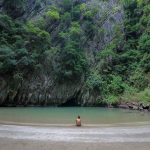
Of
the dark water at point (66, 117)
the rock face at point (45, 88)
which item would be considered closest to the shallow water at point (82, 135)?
the dark water at point (66, 117)

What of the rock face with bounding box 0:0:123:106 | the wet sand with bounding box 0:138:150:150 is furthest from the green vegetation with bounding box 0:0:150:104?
the wet sand with bounding box 0:138:150:150

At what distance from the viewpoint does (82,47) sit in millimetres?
41406

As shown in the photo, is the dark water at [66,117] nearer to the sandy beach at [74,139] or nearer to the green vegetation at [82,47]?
the sandy beach at [74,139]

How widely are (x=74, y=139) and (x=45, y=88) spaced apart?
2392 cm

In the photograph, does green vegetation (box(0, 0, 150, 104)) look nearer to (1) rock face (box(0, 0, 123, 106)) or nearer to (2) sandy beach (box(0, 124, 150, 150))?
(1) rock face (box(0, 0, 123, 106))

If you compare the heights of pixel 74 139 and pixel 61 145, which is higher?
pixel 74 139

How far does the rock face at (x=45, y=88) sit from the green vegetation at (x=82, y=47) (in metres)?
0.58

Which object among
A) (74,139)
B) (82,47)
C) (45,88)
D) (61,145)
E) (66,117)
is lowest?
(61,145)

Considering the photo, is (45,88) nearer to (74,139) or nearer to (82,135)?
(82,135)

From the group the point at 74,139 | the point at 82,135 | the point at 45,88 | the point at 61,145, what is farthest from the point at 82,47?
the point at 61,145

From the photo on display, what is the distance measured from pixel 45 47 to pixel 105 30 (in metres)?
11.9

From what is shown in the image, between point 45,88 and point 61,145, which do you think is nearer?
point 61,145

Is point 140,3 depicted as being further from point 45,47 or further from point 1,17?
point 1,17

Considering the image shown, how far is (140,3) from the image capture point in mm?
44344
